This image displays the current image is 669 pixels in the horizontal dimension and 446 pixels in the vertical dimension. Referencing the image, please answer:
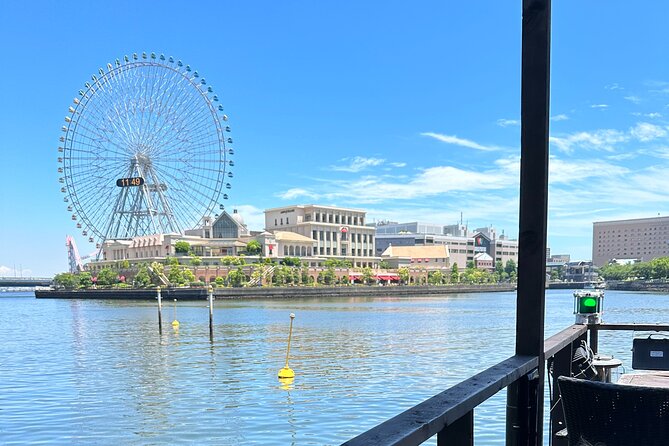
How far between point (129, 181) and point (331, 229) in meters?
49.4

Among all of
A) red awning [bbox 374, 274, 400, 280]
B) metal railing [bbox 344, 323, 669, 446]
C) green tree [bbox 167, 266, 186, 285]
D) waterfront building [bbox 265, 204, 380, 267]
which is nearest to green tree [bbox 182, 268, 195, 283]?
green tree [bbox 167, 266, 186, 285]

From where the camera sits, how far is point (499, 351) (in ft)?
78.1

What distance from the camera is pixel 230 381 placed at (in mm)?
17969

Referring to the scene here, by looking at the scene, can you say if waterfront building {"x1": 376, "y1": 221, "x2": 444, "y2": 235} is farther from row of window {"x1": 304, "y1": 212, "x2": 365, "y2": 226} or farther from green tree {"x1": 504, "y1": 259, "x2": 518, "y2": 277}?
row of window {"x1": 304, "y1": 212, "x2": 365, "y2": 226}

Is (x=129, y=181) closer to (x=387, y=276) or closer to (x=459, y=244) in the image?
(x=387, y=276)

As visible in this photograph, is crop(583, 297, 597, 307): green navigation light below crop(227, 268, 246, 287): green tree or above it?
above

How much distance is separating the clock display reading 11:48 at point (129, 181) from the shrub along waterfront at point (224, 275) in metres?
15.2

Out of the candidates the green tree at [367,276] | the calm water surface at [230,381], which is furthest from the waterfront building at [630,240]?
the calm water surface at [230,381]

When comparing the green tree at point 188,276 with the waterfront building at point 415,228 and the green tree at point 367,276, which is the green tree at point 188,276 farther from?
the waterfront building at point 415,228

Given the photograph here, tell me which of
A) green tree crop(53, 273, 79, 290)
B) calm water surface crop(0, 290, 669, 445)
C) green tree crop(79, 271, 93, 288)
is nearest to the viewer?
calm water surface crop(0, 290, 669, 445)

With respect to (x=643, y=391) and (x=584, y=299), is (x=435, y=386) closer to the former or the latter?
(x=584, y=299)

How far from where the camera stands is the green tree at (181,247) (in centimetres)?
9669

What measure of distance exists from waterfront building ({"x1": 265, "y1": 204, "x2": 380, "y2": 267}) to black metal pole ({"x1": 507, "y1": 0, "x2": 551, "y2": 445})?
111 meters

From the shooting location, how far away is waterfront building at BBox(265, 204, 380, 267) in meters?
118
